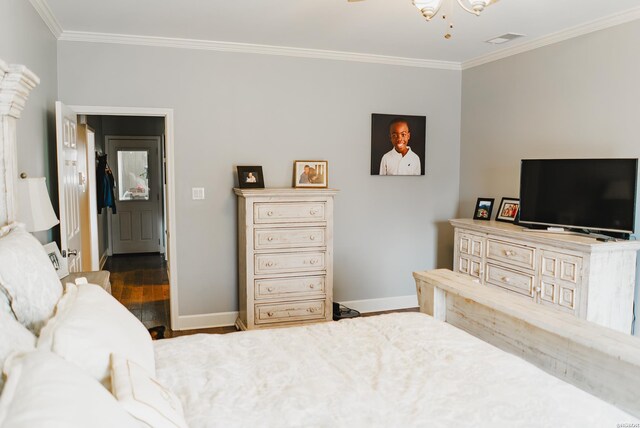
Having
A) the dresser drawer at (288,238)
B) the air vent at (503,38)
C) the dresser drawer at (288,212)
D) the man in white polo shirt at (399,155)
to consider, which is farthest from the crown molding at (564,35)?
the dresser drawer at (288,238)

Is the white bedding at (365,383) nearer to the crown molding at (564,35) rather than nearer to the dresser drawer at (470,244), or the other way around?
the dresser drawer at (470,244)

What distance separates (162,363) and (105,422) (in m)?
0.83

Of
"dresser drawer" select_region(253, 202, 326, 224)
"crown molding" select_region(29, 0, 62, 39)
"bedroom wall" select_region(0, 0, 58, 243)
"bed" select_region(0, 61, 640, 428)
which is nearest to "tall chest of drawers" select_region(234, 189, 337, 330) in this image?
"dresser drawer" select_region(253, 202, 326, 224)

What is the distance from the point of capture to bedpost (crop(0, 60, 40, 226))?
2088 mm

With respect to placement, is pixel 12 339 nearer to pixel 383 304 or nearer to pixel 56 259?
pixel 56 259

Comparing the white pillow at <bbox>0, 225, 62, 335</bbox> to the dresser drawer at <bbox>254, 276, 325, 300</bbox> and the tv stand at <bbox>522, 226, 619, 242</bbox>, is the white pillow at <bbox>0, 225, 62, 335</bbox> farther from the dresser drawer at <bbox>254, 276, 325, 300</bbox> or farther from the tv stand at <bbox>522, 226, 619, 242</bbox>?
the tv stand at <bbox>522, 226, 619, 242</bbox>

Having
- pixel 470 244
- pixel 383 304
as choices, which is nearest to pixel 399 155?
pixel 470 244

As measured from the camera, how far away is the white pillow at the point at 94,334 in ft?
4.19

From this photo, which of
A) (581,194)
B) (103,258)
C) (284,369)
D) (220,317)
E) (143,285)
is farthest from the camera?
(103,258)

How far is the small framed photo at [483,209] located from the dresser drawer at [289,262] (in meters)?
1.64

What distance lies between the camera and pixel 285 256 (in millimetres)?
4160

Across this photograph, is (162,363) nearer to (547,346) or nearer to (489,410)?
(489,410)

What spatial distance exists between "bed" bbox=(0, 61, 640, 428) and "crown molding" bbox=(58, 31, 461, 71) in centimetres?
212

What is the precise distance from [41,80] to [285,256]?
2.23m
